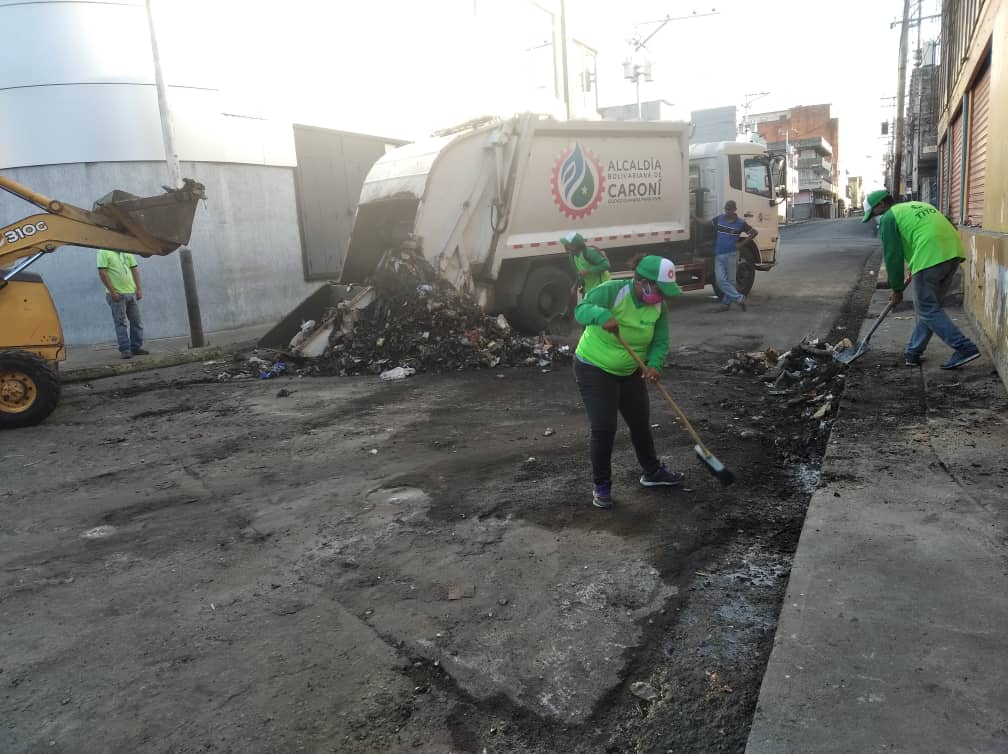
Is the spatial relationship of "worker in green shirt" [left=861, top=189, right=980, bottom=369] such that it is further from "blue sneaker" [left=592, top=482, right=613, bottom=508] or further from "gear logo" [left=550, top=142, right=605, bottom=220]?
"gear logo" [left=550, top=142, right=605, bottom=220]

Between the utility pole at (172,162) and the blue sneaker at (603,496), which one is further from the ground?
the utility pole at (172,162)

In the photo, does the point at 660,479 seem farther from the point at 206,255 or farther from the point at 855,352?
the point at 206,255

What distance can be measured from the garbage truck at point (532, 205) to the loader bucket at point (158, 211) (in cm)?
253

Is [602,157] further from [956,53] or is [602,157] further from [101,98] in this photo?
[956,53]

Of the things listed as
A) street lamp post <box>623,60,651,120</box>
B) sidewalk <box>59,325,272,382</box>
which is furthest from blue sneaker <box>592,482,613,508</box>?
street lamp post <box>623,60,651,120</box>

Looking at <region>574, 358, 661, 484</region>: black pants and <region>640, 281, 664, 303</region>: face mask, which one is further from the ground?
<region>640, 281, 664, 303</region>: face mask

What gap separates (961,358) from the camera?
5980 mm

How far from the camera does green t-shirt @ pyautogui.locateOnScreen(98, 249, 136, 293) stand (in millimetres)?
9727

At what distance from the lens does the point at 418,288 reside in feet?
29.3

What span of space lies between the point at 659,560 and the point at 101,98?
10.9 m

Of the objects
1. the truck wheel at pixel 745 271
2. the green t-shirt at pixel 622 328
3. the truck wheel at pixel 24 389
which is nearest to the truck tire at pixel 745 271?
the truck wheel at pixel 745 271

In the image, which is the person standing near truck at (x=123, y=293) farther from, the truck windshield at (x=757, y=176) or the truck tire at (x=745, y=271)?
the truck windshield at (x=757, y=176)

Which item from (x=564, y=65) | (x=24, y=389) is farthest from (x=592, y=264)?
(x=564, y=65)

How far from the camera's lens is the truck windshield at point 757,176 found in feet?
42.5
